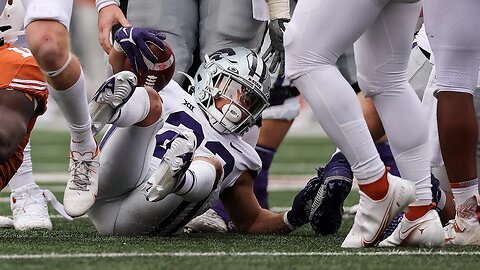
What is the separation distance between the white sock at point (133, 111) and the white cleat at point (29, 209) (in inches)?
33.8

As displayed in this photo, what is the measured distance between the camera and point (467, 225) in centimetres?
393

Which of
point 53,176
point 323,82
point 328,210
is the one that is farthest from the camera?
point 53,176

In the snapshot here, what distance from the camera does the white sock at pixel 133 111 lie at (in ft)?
12.7

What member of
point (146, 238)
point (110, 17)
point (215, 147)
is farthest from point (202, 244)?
point (110, 17)

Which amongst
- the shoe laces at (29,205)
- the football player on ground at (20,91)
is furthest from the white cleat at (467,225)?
the shoe laces at (29,205)

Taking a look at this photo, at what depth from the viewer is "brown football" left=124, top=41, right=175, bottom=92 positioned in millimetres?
4031

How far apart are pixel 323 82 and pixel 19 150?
4.30ft

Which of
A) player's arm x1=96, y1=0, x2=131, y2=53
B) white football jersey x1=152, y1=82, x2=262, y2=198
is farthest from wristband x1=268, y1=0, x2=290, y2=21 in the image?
player's arm x1=96, y1=0, x2=131, y2=53

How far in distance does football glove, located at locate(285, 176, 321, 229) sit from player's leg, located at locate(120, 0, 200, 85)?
29.7 inches

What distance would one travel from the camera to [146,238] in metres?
3.99

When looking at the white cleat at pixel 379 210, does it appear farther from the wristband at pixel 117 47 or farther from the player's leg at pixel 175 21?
the player's leg at pixel 175 21

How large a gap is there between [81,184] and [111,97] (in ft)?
1.03

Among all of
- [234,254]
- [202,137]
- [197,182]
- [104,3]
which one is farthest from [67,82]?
[104,3]

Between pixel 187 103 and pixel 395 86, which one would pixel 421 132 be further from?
pixel 187 103
